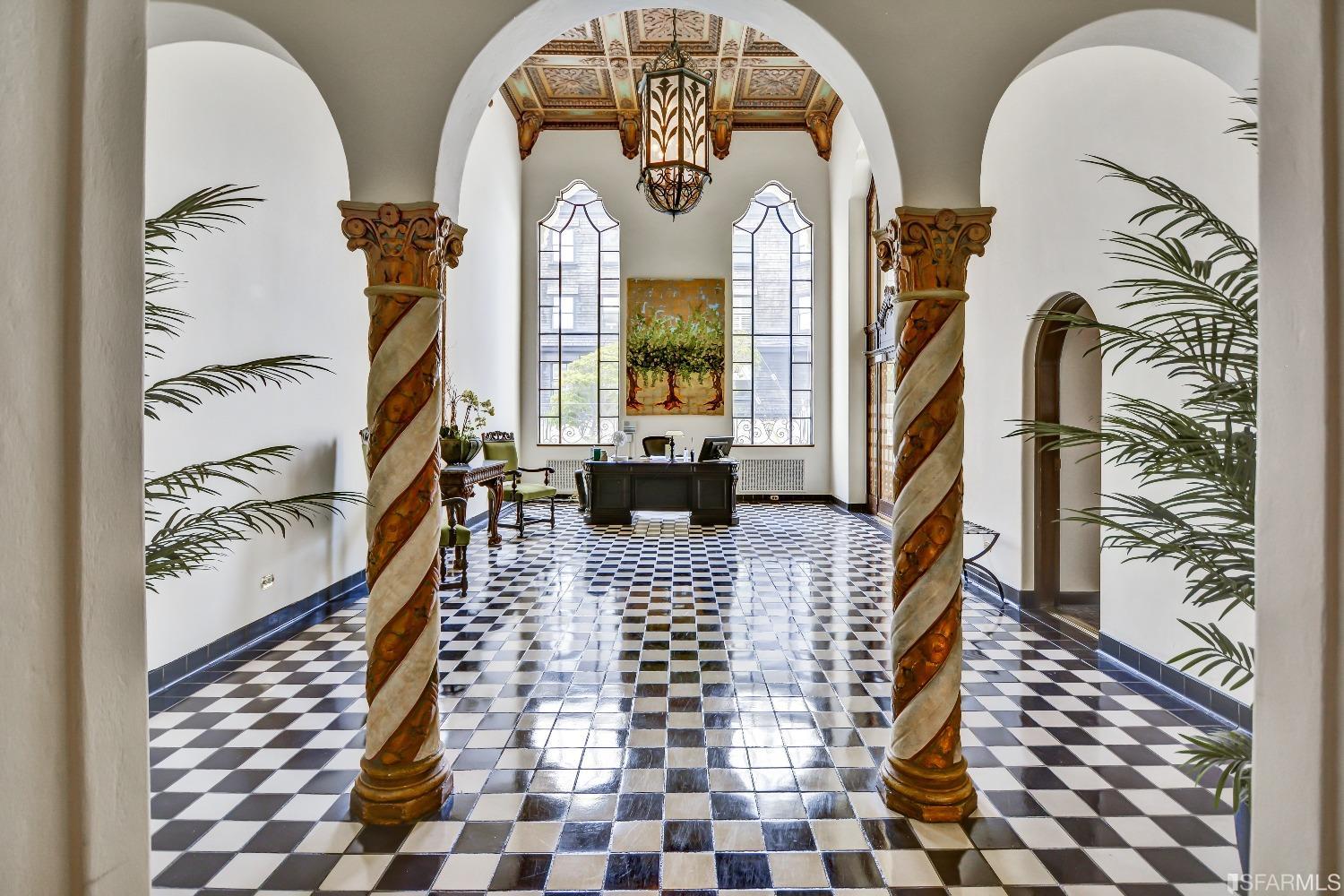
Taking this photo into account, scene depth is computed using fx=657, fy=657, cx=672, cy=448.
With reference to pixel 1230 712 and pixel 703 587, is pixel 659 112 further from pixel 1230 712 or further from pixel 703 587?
pixel 1230 712

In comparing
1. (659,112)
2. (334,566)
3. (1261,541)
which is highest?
(659,112)

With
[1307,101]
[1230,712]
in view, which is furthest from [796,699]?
[1307,101]

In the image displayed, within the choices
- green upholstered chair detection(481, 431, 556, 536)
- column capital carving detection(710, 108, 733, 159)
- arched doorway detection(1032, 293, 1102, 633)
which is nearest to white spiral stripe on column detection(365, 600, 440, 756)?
arched doorway detection(1032, 293, 1102, 633)

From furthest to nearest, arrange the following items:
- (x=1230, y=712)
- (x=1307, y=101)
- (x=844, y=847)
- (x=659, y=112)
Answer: (x=659, y=112)
(x=1230, y=712)
(x=844, y=847)
(x=1307, y=101)

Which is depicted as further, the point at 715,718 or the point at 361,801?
the point at 715,718

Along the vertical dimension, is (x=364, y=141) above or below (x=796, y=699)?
above

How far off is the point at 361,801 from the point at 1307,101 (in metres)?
3.27

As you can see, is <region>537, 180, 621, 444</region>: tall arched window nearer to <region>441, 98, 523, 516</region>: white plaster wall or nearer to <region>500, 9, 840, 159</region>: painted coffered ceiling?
<region>441, 98, 523, 516</region>: white plaster wall

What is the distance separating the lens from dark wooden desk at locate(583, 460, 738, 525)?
9.44 metres

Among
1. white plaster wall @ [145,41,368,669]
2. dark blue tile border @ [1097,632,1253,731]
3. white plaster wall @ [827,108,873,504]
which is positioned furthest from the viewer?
white plaster wall @ [827,108,873,504]

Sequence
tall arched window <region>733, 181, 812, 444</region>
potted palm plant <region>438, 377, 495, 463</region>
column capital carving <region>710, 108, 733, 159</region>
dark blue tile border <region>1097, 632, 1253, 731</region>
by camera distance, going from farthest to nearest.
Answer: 1. tall arched window <region>733, 181, 812, 444</region>
2. column capital carving <region>710, 108, 733, 159</region>
3. potted palm plant <region>438, 377, 495, 463</region>
4. dark blue tile border <region>1097, 632, 1253, 731</region>

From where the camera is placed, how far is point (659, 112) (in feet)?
19.9

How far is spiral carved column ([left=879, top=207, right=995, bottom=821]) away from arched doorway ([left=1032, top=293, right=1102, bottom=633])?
280 centimetres

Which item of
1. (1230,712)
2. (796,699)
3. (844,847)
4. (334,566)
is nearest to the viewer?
→ (844,847)
